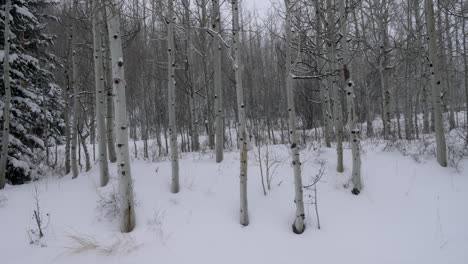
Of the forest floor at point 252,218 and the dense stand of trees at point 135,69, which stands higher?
the dense stand of trees at point 135,69

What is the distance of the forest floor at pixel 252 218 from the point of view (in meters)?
4.54

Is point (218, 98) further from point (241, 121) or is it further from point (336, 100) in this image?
point (336, 100)

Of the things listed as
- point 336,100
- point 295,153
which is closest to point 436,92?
point 336,100

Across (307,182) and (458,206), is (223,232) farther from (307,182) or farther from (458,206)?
(458,206)

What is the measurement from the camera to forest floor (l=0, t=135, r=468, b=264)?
454 cm

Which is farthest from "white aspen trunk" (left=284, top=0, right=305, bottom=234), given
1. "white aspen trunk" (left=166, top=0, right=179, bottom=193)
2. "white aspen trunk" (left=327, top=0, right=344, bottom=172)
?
"white aspen trunk" (left=166, top=0, right=179, bottom=193)

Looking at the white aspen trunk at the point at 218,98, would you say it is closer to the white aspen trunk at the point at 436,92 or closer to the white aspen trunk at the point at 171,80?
the white aspen trunk at the point at 171,80

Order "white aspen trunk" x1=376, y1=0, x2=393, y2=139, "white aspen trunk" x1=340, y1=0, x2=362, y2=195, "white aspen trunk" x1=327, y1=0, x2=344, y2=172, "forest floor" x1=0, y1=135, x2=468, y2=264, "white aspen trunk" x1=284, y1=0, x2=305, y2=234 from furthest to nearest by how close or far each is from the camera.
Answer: "white aspen trunk" x1=376, y1=0, x2=393, y2=139 → "white aspen trunk" x1=327, y1=0, x2=344, y2=172 → "white aspen trunk" x1=340, y1=0, x2=362, y2=195 → "white aspen trunk" x1=284, y1=0, x2=305, y2=234 → "forest floor" x1=0, y1=135, x2=468, y2=264

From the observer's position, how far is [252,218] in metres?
5.39

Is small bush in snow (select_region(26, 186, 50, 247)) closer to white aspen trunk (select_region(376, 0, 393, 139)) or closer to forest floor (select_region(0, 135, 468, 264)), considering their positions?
forest floor (select_region(0, 135, 468, 264))

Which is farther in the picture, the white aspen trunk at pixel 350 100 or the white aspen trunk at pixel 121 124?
the white aspen trunk at pixel 350 100

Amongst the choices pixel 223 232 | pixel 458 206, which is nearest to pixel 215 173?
pixel 223 232

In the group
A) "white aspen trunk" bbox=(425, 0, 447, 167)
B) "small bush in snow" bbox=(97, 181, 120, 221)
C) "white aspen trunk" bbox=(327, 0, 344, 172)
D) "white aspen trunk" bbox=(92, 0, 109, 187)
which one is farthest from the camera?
"white aspen trunk" bbox=(425, 0, 447, 167)

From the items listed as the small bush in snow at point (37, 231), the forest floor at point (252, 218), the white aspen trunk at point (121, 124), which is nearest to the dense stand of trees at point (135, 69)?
the white aspen trunk at point (121, 124)
